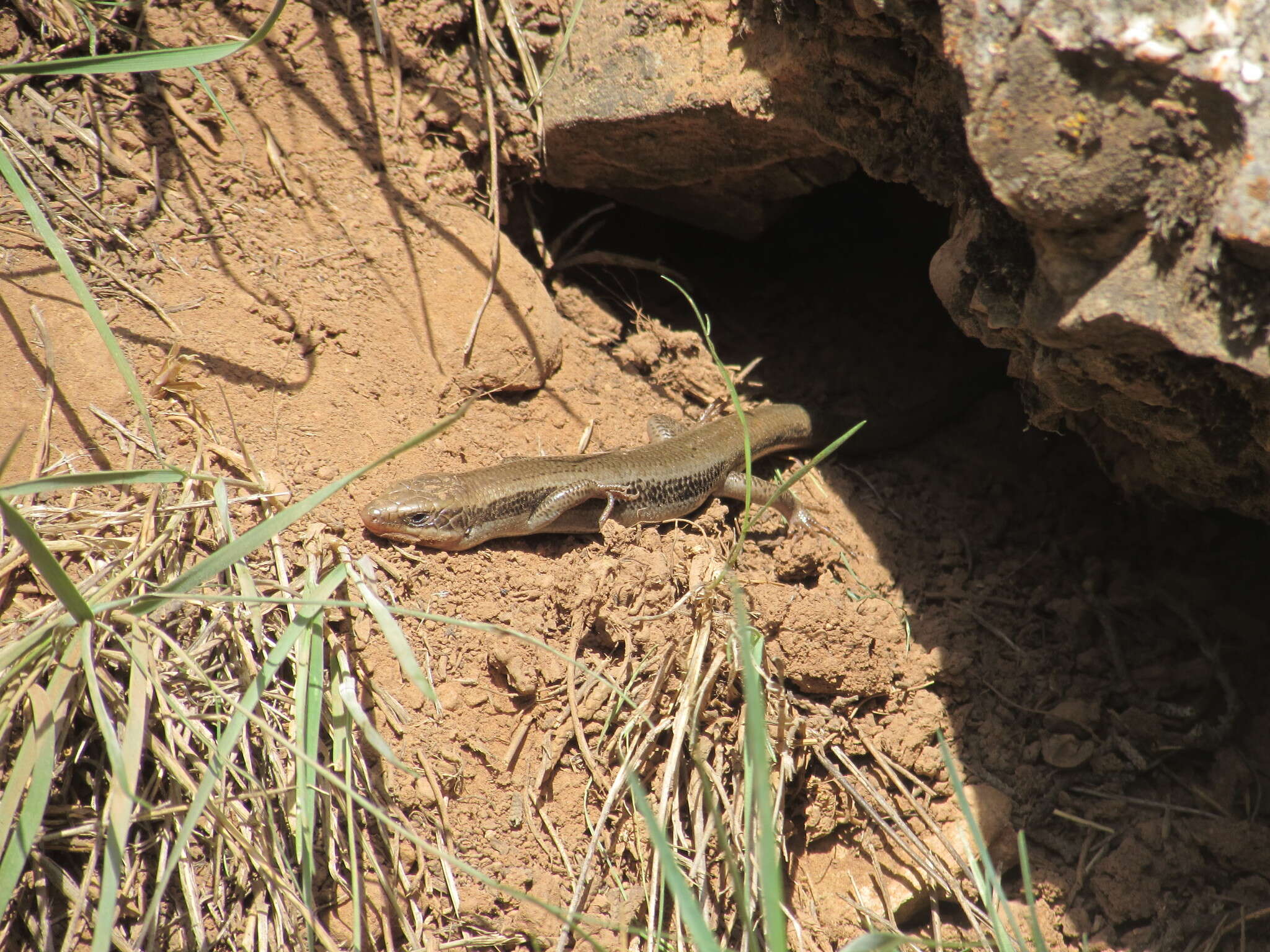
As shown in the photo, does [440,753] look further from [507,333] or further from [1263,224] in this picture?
[1263,224]

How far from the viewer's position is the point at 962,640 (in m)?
3.26

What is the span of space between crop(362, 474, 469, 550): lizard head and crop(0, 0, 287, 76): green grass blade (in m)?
1.44

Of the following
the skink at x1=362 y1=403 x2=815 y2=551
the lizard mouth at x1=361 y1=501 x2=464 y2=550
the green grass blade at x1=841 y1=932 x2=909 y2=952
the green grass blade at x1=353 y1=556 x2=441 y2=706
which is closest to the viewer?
the green grass blade at x1=841 y1=932 x2=909 y2=952

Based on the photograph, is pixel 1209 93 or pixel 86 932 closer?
pixel 1209 93

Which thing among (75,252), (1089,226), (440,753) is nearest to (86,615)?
(440,753)

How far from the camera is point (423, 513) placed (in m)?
3.00

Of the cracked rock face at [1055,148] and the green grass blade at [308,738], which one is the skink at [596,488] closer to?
the green grass blade at [308,738]

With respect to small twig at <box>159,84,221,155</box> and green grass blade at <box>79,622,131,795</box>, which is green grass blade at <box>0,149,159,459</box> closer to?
green grass blade at <box>79,622,131,795</box>

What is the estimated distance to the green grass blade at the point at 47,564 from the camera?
1694mm

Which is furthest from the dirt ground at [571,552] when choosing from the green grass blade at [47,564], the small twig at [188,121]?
the green grass blade at [47,564]

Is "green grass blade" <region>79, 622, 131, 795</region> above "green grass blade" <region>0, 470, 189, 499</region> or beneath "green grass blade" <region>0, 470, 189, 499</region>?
beneath

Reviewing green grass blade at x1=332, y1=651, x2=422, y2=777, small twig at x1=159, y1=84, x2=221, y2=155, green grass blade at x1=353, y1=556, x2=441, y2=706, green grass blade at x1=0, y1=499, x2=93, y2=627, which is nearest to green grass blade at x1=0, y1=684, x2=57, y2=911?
green grass blade at x1=0, y1=499, x2=93, y2=627

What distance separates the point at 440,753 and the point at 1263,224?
Answer: 2.42m

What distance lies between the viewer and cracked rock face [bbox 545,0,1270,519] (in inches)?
68.4
